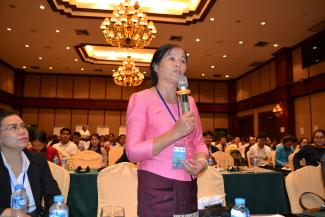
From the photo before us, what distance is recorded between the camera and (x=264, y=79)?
13.5 metres

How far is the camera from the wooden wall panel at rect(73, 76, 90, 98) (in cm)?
1600

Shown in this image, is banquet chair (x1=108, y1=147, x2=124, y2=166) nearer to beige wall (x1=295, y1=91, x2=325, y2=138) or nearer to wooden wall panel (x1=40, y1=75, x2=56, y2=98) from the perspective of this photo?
beige wall (x1=295, y1=91, x2=325, y2=138)

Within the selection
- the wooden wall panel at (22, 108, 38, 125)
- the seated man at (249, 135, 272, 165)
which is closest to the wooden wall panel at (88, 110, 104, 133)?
the wooden wall panel at (22, 108, 38, 125)

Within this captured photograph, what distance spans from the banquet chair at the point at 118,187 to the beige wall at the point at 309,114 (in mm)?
8960

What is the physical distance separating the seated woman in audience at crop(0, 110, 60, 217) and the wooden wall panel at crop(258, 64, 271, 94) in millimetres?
12487

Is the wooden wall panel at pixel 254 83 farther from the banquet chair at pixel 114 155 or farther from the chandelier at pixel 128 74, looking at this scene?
the banquet chair at pixel 114 155

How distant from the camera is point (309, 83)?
33.9 feet

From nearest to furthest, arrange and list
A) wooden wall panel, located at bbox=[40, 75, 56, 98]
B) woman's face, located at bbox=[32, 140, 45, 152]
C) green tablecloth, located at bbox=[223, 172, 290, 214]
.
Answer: green tablecloth, located at bbox=[223, 172, 290, 214]
woman's face, located at bbox=[32, 140, 45, 152]
wooden wall panel, located at bbox=[40, 75, 56, 98]

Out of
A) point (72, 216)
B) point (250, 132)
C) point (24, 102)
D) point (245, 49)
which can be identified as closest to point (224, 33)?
point (245, 49)

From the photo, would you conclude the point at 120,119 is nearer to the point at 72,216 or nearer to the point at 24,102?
the point at 24,102

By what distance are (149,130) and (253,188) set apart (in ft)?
10.9

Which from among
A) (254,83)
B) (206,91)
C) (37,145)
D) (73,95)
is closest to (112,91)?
(73,95)

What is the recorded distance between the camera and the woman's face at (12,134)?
6.48 feet

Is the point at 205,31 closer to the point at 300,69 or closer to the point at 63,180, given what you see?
the point at 300,69
